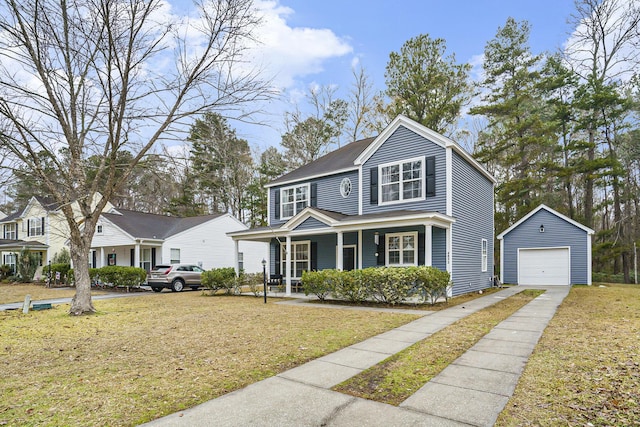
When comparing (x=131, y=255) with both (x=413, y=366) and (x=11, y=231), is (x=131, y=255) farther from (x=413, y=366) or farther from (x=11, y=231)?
(x=413, y=366)

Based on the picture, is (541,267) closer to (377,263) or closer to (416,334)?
(377,263)

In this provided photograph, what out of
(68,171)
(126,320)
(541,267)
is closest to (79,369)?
(126,320)

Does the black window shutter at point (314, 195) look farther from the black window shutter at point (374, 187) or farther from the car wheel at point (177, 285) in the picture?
the car wheel at point (177, 285)

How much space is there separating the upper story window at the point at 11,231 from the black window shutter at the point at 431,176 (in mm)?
35672

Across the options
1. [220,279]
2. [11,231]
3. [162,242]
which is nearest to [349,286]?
[220,279]

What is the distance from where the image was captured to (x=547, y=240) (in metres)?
19.1

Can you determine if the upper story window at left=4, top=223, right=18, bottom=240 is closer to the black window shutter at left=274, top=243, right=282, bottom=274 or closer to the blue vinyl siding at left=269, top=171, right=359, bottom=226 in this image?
the black window shutter at left=274, top=243, right=282, bottom=274

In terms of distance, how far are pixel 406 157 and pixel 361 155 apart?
6.50 ft

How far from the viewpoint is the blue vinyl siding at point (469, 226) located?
13.8 meters

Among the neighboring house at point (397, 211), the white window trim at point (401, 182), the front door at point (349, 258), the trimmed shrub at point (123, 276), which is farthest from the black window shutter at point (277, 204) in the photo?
the trimmed shrub at point (123, 276)

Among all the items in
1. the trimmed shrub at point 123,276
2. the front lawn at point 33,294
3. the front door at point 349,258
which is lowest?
the front lawn at point 33,294

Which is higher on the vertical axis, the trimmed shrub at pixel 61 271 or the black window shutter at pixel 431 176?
the black window shutter at pixel 431 176

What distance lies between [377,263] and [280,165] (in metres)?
19.3

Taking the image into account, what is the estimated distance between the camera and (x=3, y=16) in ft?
28.6
